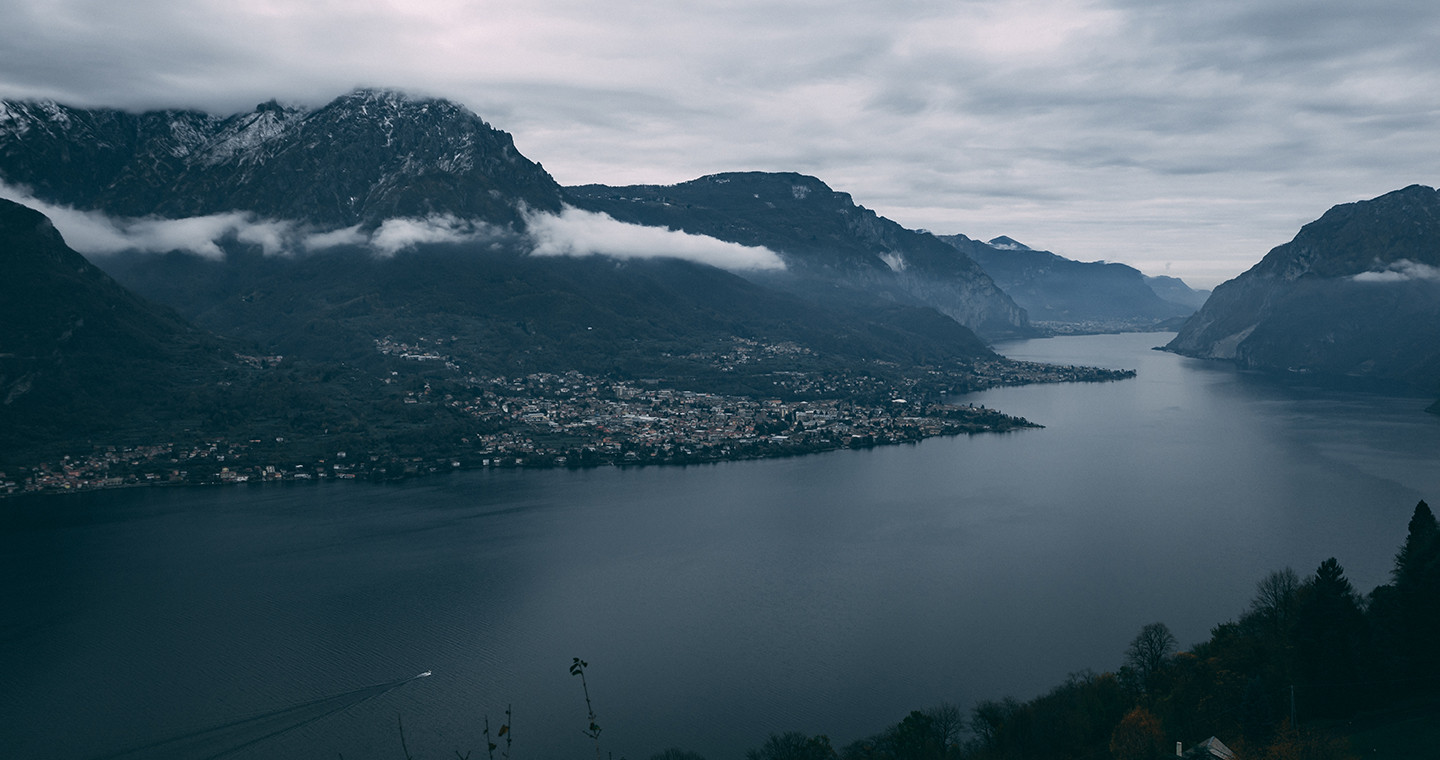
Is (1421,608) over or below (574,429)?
over

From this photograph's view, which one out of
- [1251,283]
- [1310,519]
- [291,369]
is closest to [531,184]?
[291,369]

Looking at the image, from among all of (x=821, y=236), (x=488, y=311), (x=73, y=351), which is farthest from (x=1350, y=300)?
(x=73, y=351)

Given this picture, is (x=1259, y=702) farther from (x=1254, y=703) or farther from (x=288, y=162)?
(x=288, y=162)

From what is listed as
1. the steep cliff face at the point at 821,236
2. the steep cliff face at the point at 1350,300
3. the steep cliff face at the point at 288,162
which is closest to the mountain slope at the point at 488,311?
the steep cliff face at the point at 288,162

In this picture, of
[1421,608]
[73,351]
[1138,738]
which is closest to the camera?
[1138,738]

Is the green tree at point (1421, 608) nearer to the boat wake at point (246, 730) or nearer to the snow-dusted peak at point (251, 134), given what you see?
the boat wake at point (246, 730)

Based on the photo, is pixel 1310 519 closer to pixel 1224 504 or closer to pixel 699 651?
pixel 1224 504
